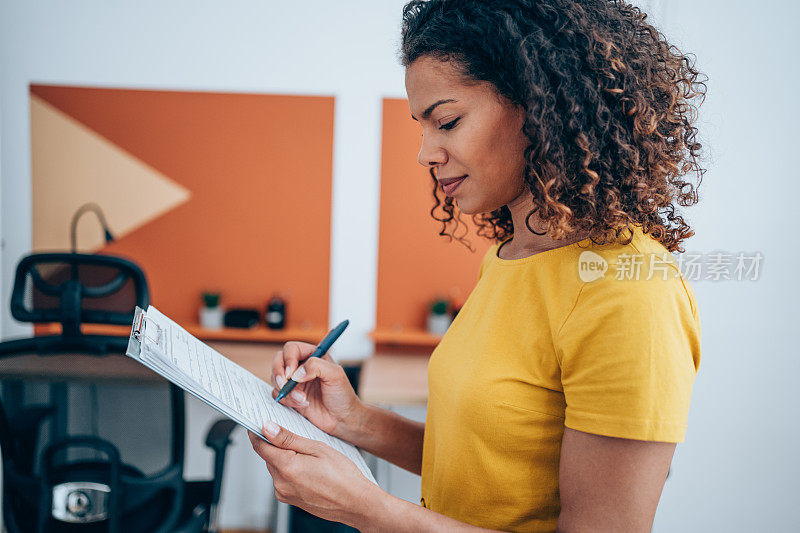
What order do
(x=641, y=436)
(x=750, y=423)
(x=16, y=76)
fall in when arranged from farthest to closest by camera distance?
1. (x=16, y=76)
2. (x=750, y=423)
3. (x=641, y=436)

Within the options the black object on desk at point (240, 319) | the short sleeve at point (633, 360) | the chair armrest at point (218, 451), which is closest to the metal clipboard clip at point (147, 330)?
the short sleeve at point (633, 360)

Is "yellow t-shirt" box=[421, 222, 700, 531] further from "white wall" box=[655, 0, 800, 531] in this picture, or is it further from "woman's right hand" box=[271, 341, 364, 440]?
"white wall" box=[655, 0, 800, 531]

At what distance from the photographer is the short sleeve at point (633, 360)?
530mm

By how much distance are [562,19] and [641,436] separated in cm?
48

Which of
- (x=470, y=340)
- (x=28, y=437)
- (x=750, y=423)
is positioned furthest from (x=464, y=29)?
(x=750, y=423)

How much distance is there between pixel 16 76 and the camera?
2305mm

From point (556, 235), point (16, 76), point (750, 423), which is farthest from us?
point (16, 76)

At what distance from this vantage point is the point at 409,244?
7.79 ft

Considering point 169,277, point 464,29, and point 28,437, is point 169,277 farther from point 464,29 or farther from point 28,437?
point 464,29

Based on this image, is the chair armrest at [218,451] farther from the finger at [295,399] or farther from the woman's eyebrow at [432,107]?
the woman's eyebrow at [432,107]

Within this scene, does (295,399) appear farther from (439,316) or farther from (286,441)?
(439,316)

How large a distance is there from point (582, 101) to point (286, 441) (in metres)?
0.57

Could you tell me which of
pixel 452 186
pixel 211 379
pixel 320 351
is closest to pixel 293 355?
pixel 320 351

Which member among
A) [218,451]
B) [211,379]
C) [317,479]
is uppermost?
[211,379]
